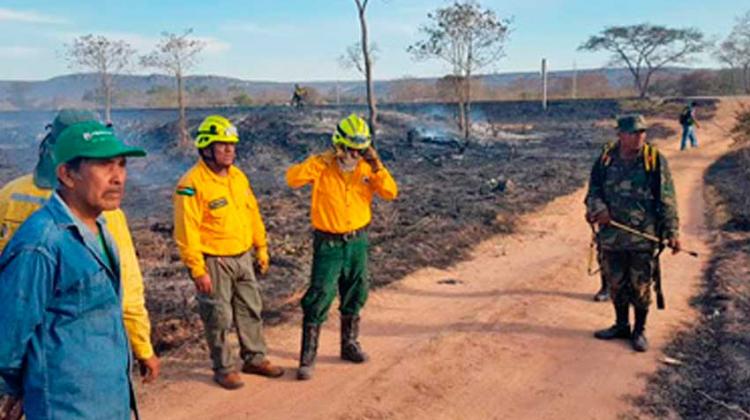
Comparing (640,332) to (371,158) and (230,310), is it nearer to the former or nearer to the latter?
(371,158)

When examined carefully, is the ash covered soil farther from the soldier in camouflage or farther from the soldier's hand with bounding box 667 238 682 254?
the soldier's hand with bounding box 667 238 682 254

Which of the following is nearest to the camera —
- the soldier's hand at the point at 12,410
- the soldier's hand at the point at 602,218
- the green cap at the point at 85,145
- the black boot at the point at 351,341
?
the green cap at the point at 85,145

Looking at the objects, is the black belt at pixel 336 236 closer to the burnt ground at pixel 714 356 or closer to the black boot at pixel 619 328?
the burnt ground at pixel 714 356

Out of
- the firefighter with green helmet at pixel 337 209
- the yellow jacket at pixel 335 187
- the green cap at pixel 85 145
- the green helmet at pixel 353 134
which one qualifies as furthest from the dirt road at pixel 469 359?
the green cap at pixel 85 145

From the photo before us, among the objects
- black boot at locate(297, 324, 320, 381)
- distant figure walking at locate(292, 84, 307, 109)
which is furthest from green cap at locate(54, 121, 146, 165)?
distant figure walking at locate(292, 84, 307, 109)

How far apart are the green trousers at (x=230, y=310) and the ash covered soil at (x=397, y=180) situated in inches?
39.4

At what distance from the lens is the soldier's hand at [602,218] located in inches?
227

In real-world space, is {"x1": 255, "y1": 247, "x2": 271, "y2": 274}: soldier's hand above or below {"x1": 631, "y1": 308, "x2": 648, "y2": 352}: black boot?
above

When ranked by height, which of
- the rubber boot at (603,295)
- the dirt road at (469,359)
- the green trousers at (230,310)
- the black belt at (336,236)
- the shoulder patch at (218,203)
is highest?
the shoulder patch at (218,203)

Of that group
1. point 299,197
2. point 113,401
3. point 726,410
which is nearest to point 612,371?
point 726,410

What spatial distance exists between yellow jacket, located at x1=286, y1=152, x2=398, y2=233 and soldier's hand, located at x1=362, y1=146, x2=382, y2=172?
0.03 m

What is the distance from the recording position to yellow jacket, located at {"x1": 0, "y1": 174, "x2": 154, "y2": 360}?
9.84 feet

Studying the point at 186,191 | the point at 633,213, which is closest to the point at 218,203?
the point at 186,191

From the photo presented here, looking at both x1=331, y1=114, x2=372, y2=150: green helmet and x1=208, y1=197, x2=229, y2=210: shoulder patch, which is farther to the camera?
x1=331, y1=114, x2=372, y2=150: green helmet
